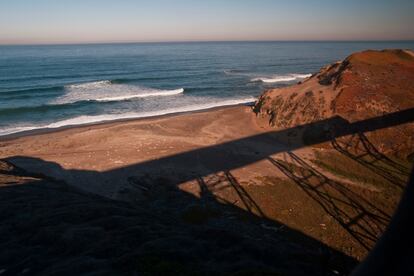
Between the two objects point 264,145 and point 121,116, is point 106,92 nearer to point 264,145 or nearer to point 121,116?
point 121,116

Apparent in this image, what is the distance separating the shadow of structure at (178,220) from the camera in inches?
302

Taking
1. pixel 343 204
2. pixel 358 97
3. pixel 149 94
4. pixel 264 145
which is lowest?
pixel 343 204

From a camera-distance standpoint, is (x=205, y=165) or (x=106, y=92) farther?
(x=106, y=92)

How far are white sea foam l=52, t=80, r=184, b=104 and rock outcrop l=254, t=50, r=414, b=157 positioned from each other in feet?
64.0

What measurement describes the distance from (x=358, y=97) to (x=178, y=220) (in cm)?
1692

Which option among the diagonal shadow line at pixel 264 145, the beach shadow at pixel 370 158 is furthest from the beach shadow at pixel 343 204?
the beach shadow at pixel 370 158

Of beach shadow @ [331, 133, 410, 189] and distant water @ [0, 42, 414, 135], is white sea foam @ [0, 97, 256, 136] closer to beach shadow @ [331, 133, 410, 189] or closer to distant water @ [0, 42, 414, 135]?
distant water @ [0, 42, 414, 135]

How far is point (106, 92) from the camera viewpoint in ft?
144

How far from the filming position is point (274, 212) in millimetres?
13875

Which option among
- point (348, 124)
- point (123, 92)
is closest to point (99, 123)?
point (123, 92)

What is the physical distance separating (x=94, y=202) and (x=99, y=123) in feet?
62.7

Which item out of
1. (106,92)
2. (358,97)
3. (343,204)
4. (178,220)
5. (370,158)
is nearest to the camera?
(178,220)

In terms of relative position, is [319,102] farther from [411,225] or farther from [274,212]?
[411,225]

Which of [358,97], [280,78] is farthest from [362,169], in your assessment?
[280,78]
